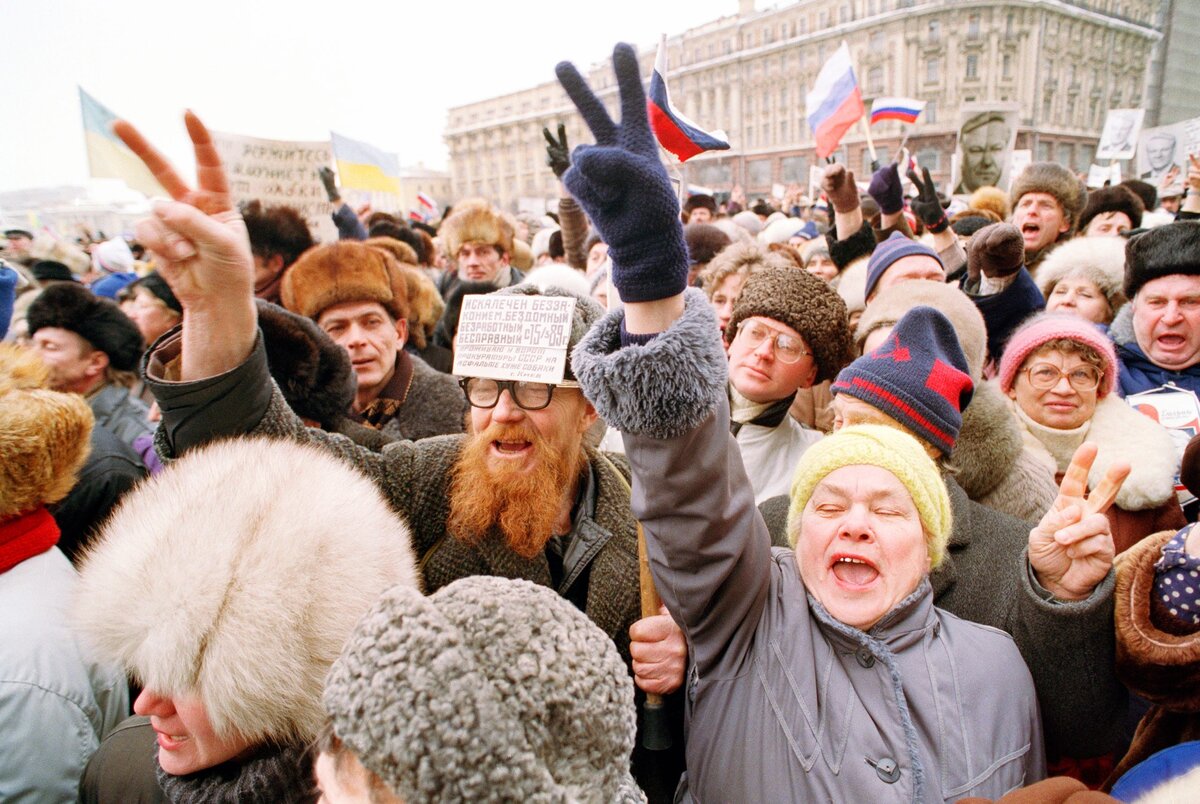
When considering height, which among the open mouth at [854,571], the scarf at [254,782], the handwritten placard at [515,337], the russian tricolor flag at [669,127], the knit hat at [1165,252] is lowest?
the scarf at [254,782]

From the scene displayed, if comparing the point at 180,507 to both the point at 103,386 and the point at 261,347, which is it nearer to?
the point at 261,347

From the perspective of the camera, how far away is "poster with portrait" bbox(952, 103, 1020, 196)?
26.3 feet

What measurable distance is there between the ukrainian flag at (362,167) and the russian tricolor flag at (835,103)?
559 centimetres

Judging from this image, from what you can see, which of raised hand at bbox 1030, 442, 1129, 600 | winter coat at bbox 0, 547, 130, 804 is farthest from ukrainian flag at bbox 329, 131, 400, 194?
raised hand at bbox 1030, 442, 1129, 600

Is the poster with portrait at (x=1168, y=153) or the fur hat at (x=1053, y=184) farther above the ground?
the poster with portrait at (x=1168, y=153)

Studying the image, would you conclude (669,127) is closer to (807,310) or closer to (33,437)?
(807,310)

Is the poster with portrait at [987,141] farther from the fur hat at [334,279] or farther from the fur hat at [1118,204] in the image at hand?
the fur hat at [334,279]

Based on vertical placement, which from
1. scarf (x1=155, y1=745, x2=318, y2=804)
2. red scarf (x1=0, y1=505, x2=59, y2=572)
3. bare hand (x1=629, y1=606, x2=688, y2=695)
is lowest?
bare hand (x1=629, y1=606, x2=688, y2=695)

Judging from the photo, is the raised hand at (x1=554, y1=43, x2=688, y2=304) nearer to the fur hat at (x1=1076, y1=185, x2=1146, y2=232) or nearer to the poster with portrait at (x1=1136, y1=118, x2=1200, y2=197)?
the fur hat at (x1=1076, y1=185, x2=1146, y2=232)

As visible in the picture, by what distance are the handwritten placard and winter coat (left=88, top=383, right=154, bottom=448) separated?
228 cm

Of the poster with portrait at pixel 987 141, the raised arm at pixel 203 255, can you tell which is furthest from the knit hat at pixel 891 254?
the poster with portrait at pixel 987 141

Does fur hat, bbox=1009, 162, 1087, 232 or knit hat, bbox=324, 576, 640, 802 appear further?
fur hat, bbox=1009, 162, 1087, 232

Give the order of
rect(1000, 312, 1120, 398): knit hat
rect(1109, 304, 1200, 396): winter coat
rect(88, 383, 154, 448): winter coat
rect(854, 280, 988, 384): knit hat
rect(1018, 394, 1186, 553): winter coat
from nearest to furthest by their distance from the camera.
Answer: rect(1018, 394, 1186, 553): winter coat
rect(1000, 312, 1120, 398): knit hat
rect(854, 280, 988, 384): knit hat
rect(1109, 304, 1200, 396): winter coat
rect(88, 383, 154, 448): winter coat

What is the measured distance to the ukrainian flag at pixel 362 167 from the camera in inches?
326
